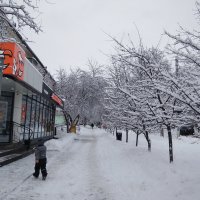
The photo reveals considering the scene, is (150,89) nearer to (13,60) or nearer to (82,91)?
(13,60)

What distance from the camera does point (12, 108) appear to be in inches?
853

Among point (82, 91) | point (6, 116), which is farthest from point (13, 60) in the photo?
point (82, 91)

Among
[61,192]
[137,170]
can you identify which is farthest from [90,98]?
[61,192]

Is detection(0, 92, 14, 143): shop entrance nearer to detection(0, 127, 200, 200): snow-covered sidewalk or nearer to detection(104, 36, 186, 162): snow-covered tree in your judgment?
detection(0, 127, 200, 200): snow-covered sidewalk

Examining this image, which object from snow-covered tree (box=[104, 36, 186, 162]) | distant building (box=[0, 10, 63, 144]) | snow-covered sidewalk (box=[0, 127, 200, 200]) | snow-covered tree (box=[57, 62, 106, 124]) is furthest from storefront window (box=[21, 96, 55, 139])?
snow-covered tree (box=[57, 62, 106, 124])

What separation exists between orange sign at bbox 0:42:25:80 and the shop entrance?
177 inches

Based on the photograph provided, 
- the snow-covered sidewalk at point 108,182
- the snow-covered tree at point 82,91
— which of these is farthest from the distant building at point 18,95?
the snow-covered tree at point 82,91

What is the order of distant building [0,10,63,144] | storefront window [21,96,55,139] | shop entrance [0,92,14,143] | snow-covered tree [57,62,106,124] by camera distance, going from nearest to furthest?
distant building [0,10,63,144] < shop entrance [0,92,14,143] < storefront window [21,96,55,139] < snow-covered tree [57,62,106,124]

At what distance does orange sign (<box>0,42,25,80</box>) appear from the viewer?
15.7 metres

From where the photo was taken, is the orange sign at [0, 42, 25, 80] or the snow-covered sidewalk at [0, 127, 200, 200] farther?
the orange sign at [0, 42, 25, 80]

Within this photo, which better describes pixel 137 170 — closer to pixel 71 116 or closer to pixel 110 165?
pixel 110 165

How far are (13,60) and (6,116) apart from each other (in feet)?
21.1

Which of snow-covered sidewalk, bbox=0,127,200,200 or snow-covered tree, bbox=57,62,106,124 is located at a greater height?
snow-covered tree, bbox=57,62,106,124

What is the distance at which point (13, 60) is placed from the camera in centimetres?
1603
